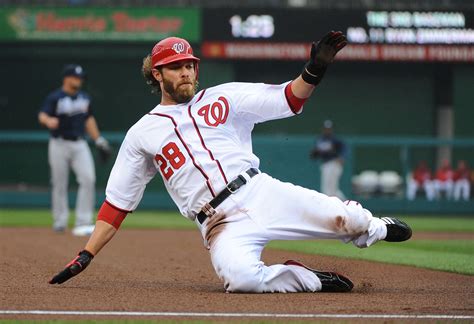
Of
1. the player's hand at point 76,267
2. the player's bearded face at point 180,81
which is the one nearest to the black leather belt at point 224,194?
the player's bearded face at point 180,81

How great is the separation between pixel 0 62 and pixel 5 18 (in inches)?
68.2

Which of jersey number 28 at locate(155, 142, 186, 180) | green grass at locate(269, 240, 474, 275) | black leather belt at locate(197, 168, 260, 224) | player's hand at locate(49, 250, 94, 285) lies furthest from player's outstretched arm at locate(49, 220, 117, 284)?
green grass at locate(269, 240, 474, 275)

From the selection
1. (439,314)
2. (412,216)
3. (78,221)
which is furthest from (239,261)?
(412,216)

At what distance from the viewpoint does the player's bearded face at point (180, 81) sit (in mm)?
6074

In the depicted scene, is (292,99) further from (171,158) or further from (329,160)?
Result: (329,160)

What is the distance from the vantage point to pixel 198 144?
598cm

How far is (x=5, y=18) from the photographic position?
21.4 m

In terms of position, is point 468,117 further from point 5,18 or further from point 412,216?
point 5,18

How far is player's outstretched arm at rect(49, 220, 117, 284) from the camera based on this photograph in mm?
5965

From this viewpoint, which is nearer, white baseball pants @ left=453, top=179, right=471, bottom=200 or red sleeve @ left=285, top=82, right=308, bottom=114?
red sleeve @ left=285, top=82, right=308, bottom=114

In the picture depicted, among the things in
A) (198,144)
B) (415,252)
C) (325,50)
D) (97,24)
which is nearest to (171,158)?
(198,144)

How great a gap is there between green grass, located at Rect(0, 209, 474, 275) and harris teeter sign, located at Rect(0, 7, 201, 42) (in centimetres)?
520

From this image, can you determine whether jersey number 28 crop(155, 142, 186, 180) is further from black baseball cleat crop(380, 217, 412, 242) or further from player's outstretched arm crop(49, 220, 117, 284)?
black baseball cleat crop(380, 217, 412, 242)

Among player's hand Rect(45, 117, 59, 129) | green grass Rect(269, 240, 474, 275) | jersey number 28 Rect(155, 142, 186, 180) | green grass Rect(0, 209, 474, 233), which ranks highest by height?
jersey number 28 Rect(155, 142, 186, 180)
